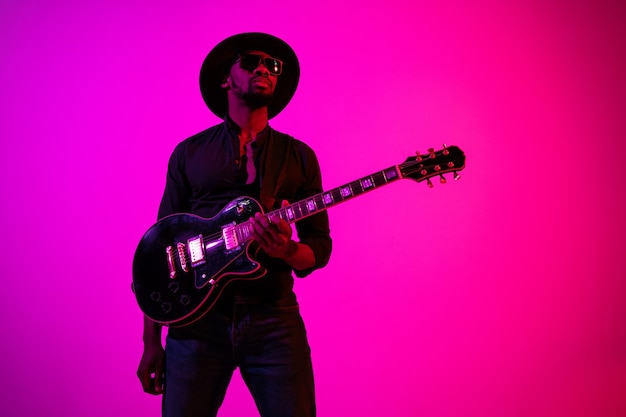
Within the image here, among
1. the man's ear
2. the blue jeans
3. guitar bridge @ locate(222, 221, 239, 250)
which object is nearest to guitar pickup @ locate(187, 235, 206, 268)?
guitar bridge @ locate(222, 221, 239, 250)

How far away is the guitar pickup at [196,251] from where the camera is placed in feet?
5.86

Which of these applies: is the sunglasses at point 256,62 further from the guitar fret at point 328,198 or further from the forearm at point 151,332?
the forearm at point 151,332

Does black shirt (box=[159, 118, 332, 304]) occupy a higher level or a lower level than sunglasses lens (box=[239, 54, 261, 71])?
lower

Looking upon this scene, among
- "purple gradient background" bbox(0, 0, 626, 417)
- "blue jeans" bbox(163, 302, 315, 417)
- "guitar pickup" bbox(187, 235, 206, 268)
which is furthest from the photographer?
"purple gradient background" bbox(0, 0, 626, 417)

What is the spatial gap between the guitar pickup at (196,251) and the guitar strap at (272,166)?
11.7 inches

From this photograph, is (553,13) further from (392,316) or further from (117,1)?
(117,1)

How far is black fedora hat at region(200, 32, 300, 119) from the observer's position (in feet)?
7.18

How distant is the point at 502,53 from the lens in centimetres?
288

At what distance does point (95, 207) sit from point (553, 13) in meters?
3.20

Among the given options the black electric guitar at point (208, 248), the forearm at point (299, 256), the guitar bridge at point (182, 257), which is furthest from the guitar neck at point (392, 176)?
the guitar bridge at point (182, 257)

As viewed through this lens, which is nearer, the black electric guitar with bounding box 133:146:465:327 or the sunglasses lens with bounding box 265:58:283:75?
the black electric guitar with bounding box 133:146:465:327

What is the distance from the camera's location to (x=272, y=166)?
1.94m

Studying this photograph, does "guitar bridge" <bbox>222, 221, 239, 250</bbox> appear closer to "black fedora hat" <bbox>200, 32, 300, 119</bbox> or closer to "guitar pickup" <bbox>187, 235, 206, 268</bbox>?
"guitar pickup" <bbox>187, 235, 206, 268</bbox>

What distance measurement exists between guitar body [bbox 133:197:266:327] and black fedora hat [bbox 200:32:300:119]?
743 mm
